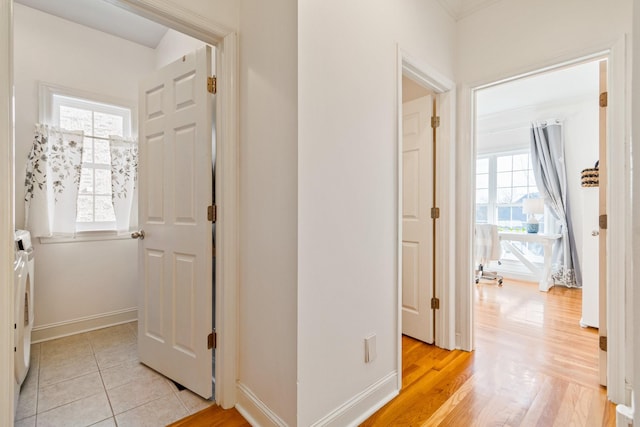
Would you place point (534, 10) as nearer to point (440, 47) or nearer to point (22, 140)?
point (440, 47)

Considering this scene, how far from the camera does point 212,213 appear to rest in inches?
67.9

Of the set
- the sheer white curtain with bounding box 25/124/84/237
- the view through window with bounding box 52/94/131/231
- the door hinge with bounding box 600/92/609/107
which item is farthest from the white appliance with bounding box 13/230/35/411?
the door hinge with bounding box 600/92/609/107

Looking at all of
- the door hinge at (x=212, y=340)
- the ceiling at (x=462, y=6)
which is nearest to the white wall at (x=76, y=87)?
the door hinge at (x=212, y=340)

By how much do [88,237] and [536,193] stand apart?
5.88m

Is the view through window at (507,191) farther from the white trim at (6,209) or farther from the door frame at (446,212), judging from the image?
the white trim at (6,209)

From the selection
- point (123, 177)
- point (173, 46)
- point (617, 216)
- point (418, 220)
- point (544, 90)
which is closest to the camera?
point (617, 216)

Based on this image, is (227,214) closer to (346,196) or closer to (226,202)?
(226,202)

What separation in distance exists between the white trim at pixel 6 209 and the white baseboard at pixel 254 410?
918 millimetres

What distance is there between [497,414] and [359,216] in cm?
128

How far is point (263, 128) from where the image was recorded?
152cm

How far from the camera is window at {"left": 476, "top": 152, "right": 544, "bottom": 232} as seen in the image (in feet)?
16.2

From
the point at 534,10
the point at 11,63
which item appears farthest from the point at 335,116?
the point at 534,10

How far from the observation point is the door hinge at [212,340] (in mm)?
1724

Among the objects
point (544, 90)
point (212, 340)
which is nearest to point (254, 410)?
point (212, 340)
